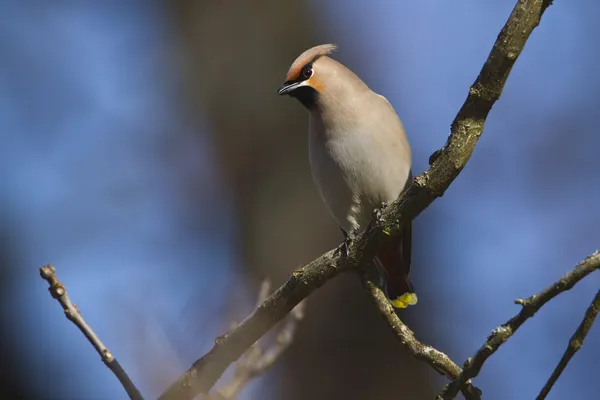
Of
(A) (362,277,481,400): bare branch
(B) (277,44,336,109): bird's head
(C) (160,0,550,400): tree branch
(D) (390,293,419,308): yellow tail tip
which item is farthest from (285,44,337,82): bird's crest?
(C) (160,0,550,400): tree branch

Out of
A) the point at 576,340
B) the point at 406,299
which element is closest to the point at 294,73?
the point at 406,299

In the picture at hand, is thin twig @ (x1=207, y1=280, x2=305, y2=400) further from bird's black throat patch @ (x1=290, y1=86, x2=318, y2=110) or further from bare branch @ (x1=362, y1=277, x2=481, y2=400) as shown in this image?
bird's black throat patch @ (x1=290, y1=86, x2=318, y2=110)

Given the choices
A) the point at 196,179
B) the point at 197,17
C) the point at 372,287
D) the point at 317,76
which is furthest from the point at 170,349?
the point at 197,17

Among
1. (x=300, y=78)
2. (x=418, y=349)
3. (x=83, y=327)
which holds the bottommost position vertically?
(x=418, y=349)

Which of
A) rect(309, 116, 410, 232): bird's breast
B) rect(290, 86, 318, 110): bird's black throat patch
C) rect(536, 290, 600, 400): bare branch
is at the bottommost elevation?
rect(536, 290, 600, 400): bare branch

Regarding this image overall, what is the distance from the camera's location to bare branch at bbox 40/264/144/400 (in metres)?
2.63

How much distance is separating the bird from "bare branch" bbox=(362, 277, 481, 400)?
0.83m

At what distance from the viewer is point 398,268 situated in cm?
509

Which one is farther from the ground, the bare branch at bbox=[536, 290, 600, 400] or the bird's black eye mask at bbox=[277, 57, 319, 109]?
the bird's black eye mask at bbox=[277, 57, 319, 109]

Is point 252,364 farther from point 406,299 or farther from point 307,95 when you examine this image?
point 406,299

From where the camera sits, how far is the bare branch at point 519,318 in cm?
247

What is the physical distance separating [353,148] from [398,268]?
80 cm

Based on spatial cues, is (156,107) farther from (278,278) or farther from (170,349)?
(170,349)

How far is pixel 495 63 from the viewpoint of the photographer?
2.86m
